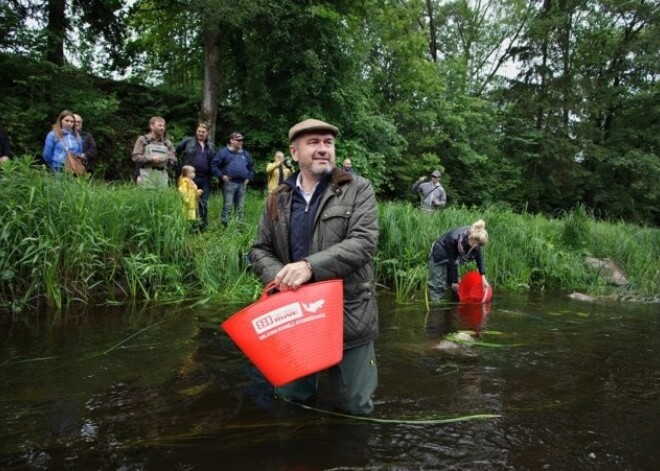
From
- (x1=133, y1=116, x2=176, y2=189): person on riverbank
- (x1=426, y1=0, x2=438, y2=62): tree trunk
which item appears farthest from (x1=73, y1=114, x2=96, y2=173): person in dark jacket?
(x1=426, y1=0, x2=438, y2=62): tree trunk

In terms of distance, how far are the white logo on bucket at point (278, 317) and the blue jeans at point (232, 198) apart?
562cm

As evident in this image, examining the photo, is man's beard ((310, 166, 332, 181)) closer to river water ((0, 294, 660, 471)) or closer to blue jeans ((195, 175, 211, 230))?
river water ((0, 294, 660, 471))

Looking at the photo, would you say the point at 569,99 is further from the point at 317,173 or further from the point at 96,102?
the point at 317,173

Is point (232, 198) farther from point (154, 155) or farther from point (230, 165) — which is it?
point (154, 155)

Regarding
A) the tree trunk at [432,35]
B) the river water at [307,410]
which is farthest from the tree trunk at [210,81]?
the tree trunk at [432,35]

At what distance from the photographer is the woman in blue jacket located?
253 inches

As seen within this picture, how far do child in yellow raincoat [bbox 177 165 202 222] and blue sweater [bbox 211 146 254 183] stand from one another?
518mm

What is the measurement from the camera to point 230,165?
8016 mm

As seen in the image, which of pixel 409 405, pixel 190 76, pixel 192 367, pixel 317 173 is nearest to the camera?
pixel 317 173

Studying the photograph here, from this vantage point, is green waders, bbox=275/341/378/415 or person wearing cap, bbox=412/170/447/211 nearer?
green waders, bbox=275/341/378/415

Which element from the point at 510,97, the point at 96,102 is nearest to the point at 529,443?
the point at 96,102

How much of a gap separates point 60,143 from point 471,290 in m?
5.96

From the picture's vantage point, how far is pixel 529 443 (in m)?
2.59

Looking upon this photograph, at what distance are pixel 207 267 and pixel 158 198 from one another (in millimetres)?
1096
